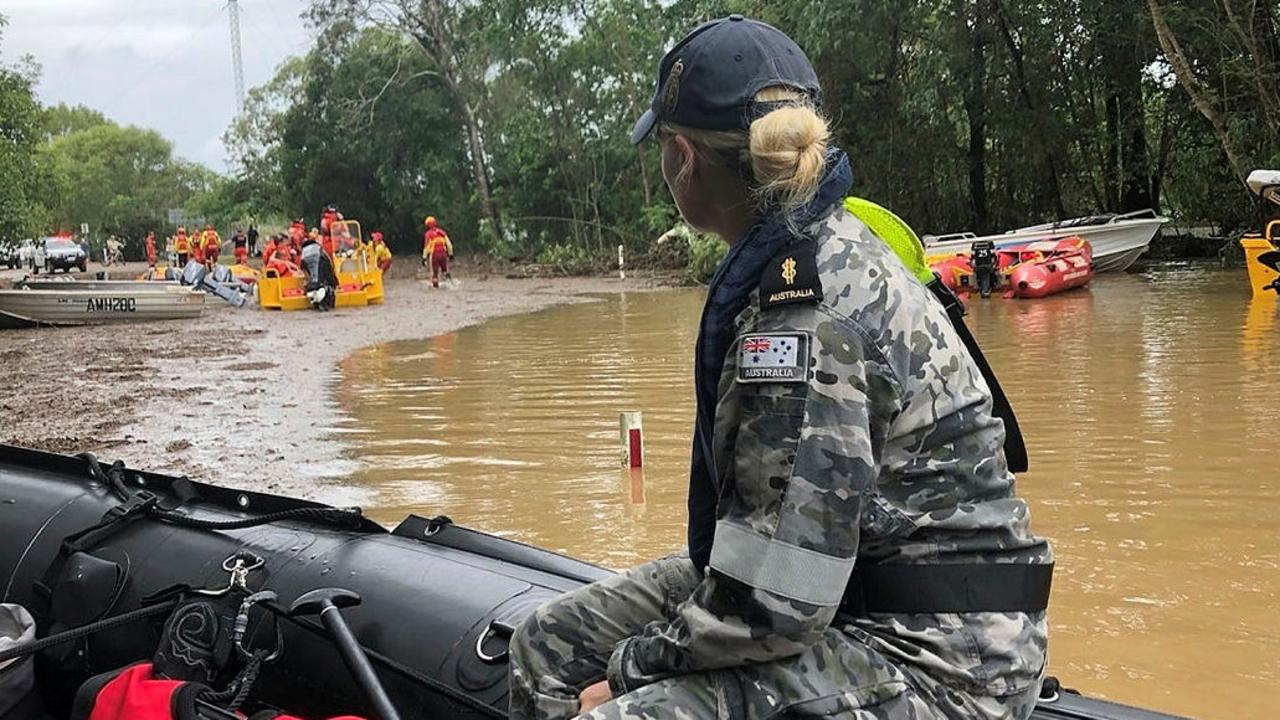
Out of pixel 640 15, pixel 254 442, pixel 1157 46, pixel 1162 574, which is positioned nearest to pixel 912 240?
pixel 1162 574

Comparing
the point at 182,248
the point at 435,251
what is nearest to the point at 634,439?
the point at 435,251

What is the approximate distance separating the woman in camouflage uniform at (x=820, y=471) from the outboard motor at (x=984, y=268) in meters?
15.1

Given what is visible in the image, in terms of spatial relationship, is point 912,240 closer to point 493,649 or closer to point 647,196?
point 493,649

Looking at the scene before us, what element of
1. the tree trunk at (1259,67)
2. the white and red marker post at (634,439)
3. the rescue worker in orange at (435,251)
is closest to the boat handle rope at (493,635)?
the white and red marker post at (634,439)

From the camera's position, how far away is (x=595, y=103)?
28.9 meters

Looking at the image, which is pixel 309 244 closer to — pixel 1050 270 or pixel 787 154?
pixel 1050 270

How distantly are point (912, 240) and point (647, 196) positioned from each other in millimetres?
26688

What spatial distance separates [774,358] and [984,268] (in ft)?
50.4

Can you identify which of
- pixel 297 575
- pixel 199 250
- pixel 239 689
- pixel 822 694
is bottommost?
pixel 239 689

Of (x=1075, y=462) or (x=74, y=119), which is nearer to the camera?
(x=1075, y=462)

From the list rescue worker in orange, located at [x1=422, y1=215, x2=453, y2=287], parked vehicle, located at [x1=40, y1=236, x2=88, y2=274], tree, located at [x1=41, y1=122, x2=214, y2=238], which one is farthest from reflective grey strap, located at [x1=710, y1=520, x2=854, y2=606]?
tree, located at [x1=41, y1=122, x2=214, y2=238]

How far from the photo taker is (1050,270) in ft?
50.8

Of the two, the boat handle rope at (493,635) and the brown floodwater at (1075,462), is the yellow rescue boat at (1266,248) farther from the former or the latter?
the boat handle rope at (493,635)

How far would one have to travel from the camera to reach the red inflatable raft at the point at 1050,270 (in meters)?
15.3
